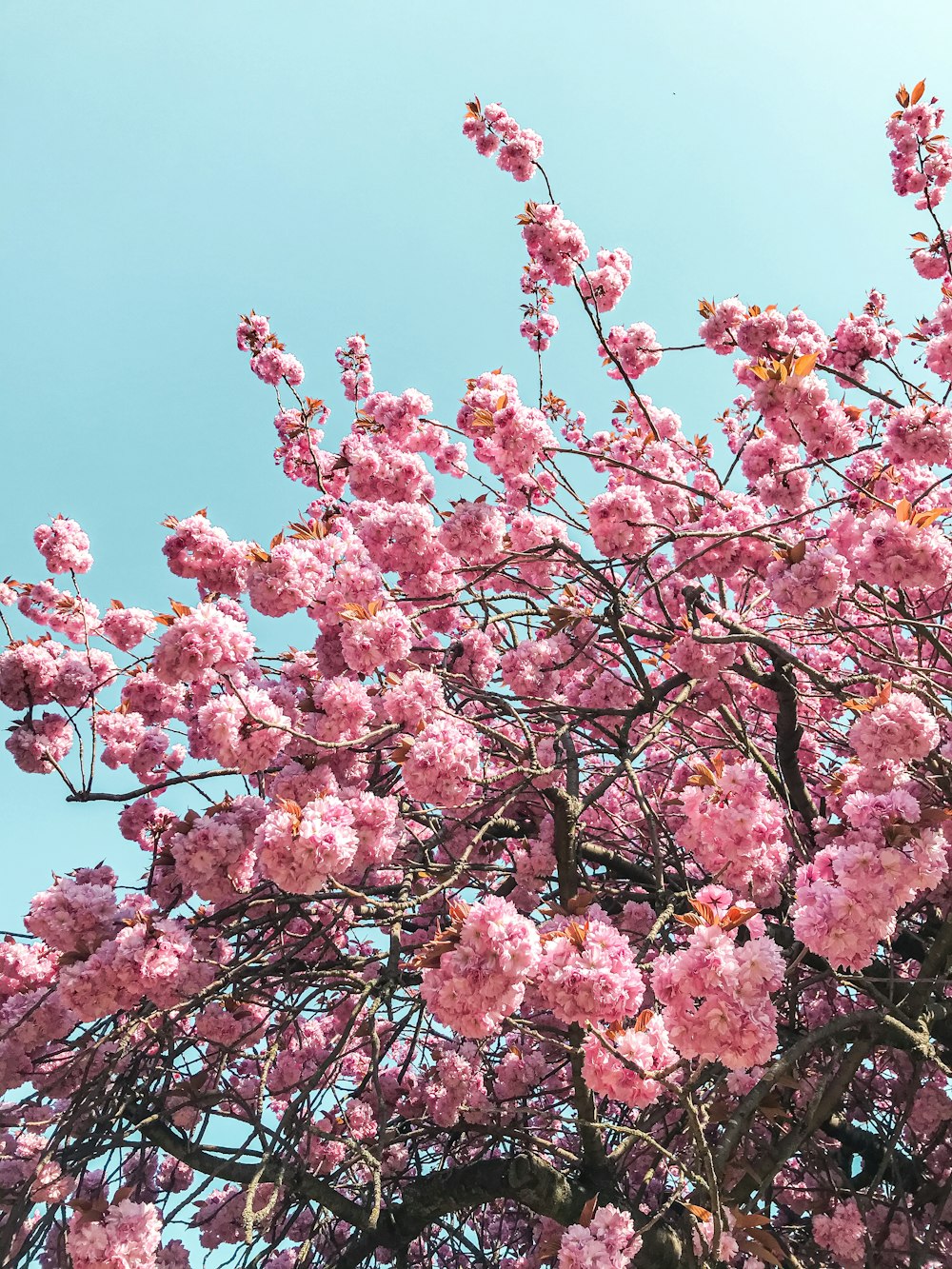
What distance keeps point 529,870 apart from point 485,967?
190cm

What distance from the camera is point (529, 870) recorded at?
13.5 ft

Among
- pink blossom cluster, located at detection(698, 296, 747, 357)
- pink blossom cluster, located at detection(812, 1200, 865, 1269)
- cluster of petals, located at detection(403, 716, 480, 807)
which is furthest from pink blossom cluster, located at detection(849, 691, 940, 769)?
pink blossom cluster, located at detection(698, 296, 747, 357)

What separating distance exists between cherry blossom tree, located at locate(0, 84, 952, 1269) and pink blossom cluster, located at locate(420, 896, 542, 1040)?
1cm

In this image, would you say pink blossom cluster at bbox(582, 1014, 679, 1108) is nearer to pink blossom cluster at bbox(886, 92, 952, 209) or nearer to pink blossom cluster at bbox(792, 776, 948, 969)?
pink blossom cluster at bbox(792, 776, 948, 969)

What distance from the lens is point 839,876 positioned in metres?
2.36

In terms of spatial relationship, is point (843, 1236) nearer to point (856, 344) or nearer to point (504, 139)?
point (856, 344)

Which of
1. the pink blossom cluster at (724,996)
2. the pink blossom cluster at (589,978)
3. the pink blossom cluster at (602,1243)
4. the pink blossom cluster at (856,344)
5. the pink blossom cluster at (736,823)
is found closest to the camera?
the pink blossom cluster at (724,996)

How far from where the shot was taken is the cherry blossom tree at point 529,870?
2.50 meters

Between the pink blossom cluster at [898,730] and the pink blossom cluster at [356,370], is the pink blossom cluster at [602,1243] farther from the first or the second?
the pink blossom cluster at [356,370]

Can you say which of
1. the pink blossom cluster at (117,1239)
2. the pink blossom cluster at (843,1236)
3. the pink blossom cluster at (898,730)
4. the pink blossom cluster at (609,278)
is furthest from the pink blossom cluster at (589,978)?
the pink blossom cluster at (609,278)

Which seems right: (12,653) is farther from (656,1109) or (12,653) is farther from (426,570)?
(656,1109)

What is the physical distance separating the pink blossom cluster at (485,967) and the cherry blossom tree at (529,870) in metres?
0.01

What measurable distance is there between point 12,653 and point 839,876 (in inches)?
167

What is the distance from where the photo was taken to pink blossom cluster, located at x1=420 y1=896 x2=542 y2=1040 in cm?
225
